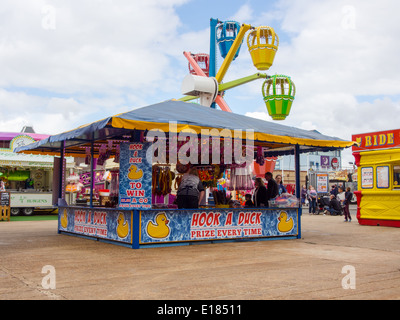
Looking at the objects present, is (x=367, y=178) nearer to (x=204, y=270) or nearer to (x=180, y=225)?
(x=180, y=225)

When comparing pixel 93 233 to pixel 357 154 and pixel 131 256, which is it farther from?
pixel 357 154

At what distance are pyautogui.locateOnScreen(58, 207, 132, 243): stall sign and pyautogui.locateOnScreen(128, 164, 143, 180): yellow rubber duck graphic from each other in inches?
29.3

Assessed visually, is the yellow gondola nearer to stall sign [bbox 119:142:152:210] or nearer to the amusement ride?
the amusement ride

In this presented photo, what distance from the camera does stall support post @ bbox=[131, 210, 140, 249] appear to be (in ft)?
31.8

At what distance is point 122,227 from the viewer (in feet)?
33.3

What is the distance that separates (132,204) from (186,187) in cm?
148

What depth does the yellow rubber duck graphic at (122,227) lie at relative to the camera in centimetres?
1001

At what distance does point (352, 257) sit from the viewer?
867 cm

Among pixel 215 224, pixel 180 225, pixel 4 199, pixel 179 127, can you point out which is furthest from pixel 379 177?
pixel 4 199

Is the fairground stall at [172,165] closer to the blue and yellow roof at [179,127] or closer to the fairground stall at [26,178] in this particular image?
the blue and yellow roof at [179,127]

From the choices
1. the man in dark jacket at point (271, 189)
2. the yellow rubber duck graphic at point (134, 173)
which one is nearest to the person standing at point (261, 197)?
the man in dark jacket at point (271, 189)

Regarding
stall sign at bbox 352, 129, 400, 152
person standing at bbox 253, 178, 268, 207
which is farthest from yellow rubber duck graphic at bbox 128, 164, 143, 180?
stall sign at bbox 352, 129, 400, 152

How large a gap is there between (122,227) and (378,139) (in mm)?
11263
